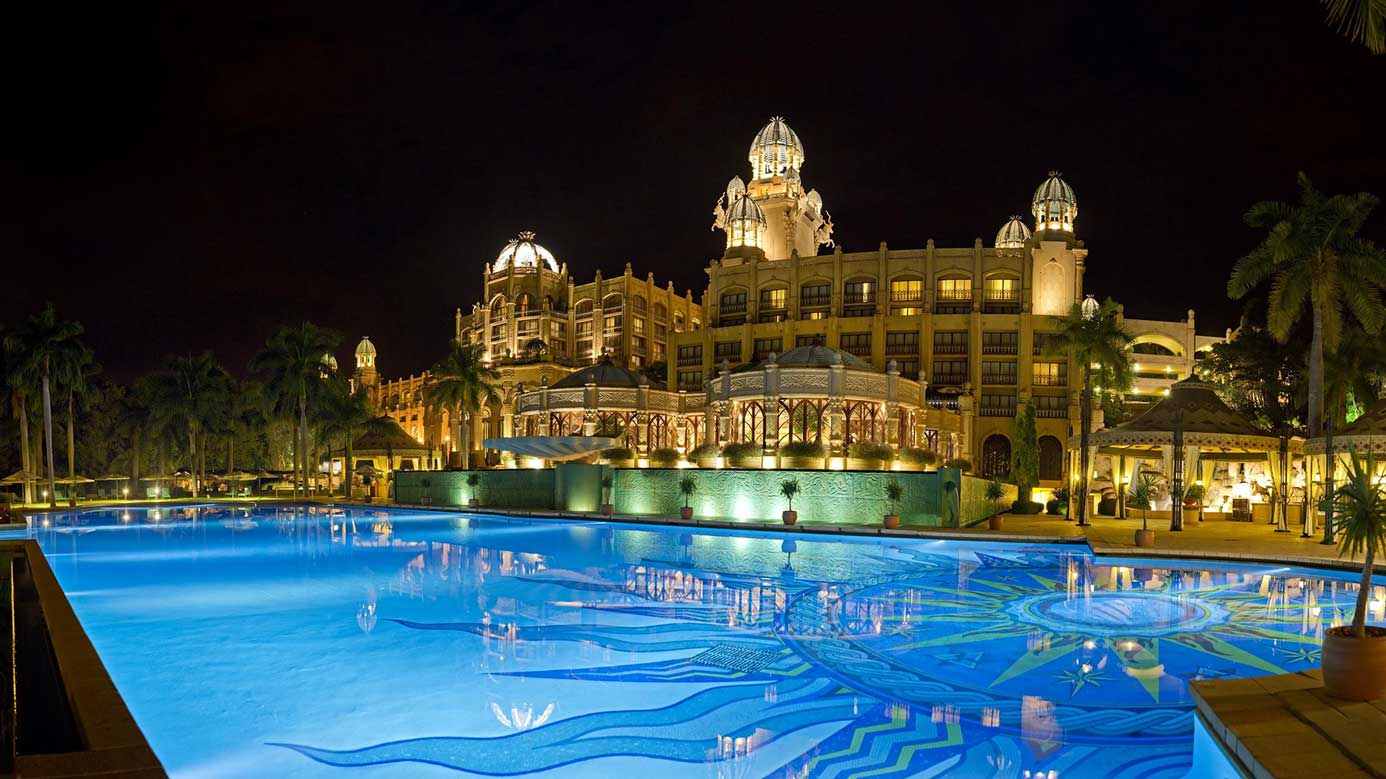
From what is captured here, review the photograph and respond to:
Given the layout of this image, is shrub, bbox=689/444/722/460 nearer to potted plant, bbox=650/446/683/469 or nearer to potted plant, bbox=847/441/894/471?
potted plant, bbox=650/446/683/469

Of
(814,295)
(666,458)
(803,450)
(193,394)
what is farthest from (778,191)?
(193,394)

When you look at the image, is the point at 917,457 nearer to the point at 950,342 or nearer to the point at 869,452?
the point at 869,452

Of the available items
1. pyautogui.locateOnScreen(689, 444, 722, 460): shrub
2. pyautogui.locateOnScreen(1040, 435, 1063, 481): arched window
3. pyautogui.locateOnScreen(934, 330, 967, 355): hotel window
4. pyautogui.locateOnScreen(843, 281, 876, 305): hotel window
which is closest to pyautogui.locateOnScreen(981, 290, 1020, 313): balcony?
pyautogui.locateOnScreen(934, 330, 967, 355): hotel window

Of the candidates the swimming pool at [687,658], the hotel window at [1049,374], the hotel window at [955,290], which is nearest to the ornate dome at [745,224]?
the hotel window at [955,290]

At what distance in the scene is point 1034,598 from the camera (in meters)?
15.1

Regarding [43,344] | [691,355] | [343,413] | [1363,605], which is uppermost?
[691,355]

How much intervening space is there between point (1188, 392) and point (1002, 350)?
27.2 meters

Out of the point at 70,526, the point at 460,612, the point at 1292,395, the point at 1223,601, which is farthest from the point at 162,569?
the point at 1292,395

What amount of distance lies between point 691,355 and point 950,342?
18.2 metres

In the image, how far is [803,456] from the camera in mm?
33844

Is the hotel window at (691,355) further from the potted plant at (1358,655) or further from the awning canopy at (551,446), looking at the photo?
the potted plant at (1358,655)

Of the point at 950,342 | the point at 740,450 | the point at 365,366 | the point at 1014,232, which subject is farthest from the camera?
the point at 365,366

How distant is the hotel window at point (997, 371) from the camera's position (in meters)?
55.0

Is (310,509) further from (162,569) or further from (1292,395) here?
(1292,395)
